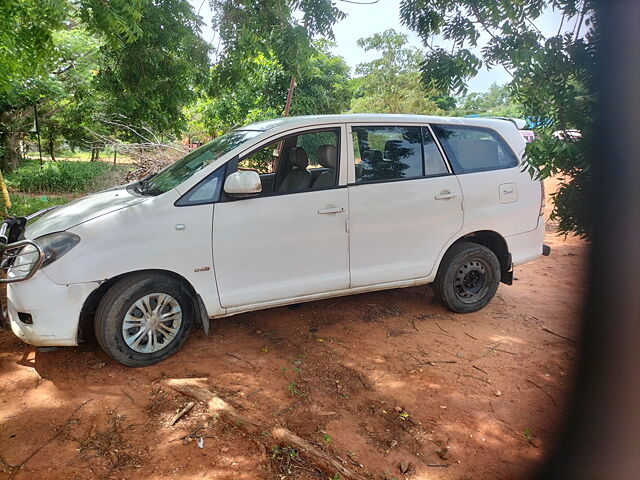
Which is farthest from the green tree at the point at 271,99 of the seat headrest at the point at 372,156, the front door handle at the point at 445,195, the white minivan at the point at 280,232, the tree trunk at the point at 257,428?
the tree trunk at the point at 257,428

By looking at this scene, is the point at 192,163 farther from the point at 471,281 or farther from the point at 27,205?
the point at 27,205

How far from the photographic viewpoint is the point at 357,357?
3744mm

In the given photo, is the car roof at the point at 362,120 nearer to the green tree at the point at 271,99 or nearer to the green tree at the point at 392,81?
the green tree at the point at 271,99

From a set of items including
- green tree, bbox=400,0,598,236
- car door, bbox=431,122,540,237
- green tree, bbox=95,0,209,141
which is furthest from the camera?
green tree, bbox=95,0,209,141

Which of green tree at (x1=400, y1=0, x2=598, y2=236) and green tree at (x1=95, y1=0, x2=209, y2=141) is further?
green tree at (x1=95, y1=0, x2=209, y2=141)

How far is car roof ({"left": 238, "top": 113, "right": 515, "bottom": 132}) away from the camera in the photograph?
13.0 ft

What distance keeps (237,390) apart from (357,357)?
1.06m

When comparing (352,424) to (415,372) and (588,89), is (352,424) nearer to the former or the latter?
(415,372)

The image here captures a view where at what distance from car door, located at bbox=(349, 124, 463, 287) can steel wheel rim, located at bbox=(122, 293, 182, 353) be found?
5.18 feet

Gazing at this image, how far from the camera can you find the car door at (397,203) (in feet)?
13.1

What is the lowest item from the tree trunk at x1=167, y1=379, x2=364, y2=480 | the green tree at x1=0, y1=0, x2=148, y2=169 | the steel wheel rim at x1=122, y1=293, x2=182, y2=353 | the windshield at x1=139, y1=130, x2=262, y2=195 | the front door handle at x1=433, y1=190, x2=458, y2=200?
the tree trunk at x1=167, y1=379, x2=364, y2=480

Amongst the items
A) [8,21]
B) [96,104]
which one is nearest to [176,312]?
[8,21]

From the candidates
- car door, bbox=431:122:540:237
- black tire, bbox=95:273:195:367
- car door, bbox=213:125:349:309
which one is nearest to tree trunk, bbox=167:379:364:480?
black tire, bbox=95:273:195:367

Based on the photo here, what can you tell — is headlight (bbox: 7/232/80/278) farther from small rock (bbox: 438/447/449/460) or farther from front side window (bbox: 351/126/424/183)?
small rock (bbox: 438/447/449/460)
